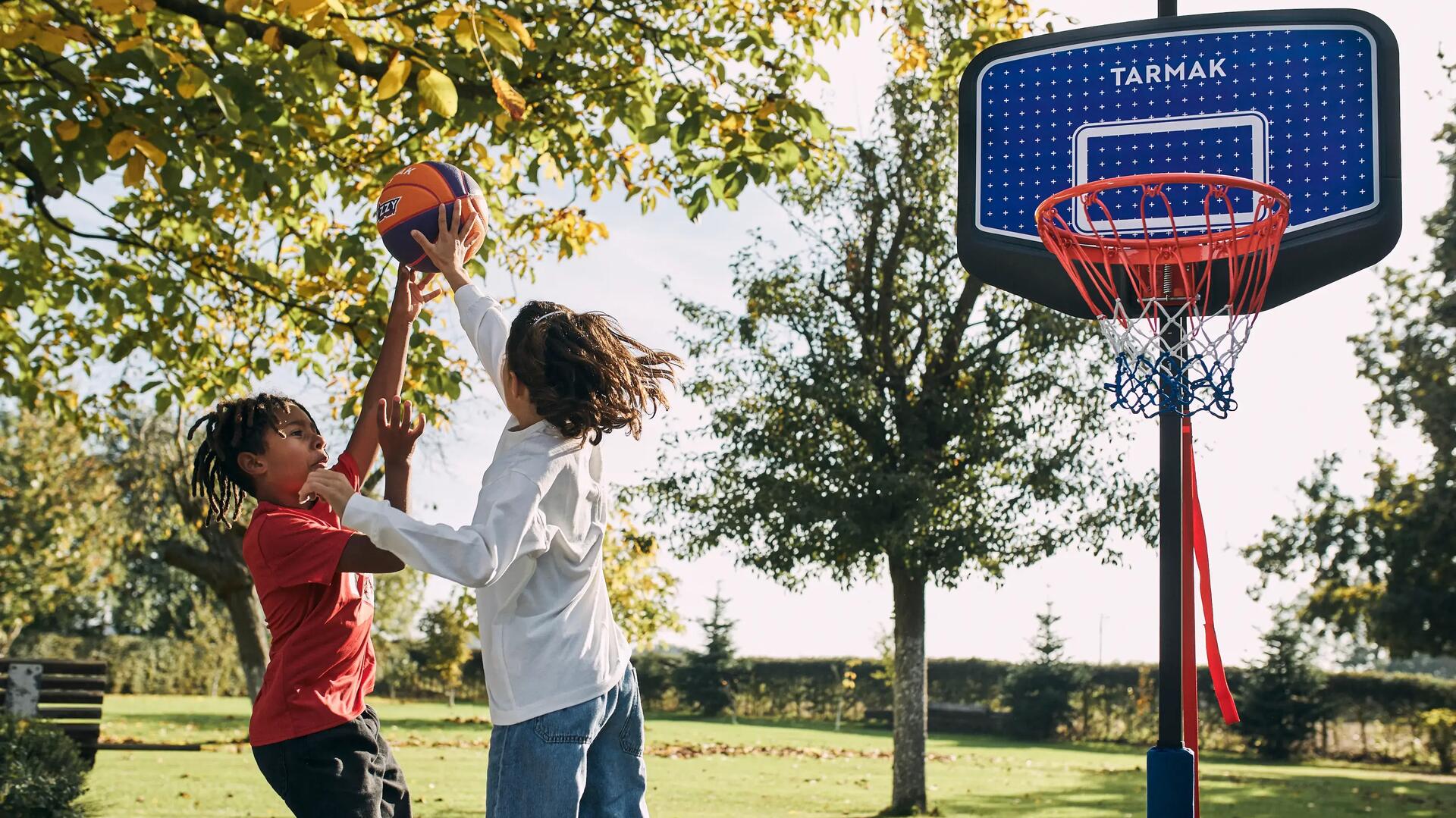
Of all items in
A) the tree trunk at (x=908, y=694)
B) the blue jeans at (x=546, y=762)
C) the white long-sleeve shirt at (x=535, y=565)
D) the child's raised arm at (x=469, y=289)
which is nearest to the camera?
the white long-sleeve shirt at (x=535, y=565)

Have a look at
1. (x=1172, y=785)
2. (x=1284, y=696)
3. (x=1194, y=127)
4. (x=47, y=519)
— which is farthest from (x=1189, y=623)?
(x=47, y=519)

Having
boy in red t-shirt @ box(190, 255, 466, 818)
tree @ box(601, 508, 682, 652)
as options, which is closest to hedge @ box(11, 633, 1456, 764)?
tree @ box(601, 508, 682, 652)

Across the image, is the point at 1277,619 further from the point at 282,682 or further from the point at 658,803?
the point at 282,682

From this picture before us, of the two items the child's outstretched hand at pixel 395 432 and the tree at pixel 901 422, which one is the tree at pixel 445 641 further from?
the child's outstretched hand at pixel 395 432

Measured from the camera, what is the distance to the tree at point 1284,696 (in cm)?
2208

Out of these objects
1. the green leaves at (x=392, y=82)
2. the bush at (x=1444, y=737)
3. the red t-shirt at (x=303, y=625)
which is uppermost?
the green leaves at (x=392, y=82)

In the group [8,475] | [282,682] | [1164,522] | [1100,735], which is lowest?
[1100,735]

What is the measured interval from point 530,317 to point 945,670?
25429 mm

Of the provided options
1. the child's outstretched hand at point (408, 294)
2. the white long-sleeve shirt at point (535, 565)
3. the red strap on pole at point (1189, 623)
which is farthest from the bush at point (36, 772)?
the red strap on pole at point (1189, 623)

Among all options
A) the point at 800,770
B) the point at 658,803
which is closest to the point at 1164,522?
the point at 658,803

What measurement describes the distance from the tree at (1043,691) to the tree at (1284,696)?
3.17 meters

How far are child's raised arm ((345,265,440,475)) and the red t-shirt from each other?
1.31 feet

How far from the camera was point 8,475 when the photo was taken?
31438mm

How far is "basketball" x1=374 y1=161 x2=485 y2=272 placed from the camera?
4012 mm
